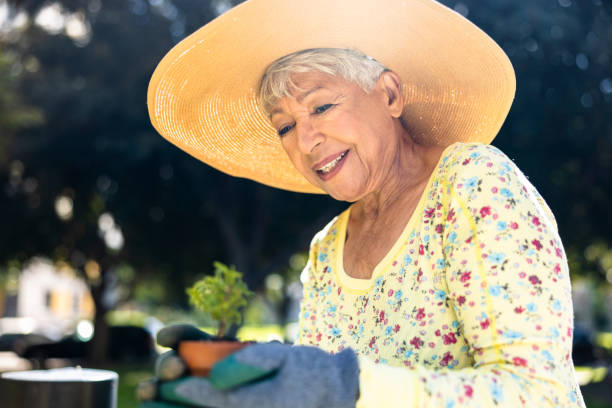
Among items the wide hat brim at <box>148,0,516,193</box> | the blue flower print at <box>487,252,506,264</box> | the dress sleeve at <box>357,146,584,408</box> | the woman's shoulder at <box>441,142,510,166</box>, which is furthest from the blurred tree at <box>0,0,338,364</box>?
the blue flower print at <box>487,252,506,264</box>

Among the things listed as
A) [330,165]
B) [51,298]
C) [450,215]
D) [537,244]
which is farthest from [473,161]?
[51,298]

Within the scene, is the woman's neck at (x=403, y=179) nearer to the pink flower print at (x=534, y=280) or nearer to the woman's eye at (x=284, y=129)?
the woman's eye at (x=284, y=129)

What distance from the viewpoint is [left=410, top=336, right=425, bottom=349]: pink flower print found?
1.71 m

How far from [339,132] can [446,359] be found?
762 millimetres

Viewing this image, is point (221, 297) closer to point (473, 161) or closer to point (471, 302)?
point (471, 302)

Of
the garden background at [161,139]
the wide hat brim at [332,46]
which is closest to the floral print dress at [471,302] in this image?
the wide hat brim at [332,46]

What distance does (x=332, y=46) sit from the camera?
218cm

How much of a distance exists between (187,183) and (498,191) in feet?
44.2

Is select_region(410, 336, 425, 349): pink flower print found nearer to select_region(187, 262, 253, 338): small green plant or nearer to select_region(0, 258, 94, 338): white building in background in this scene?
select_region(187, 262, 253, 338): small green plant

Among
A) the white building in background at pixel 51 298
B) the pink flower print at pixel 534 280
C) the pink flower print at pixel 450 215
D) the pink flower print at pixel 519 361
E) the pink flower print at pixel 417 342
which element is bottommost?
the white building in background at pixel 51 298

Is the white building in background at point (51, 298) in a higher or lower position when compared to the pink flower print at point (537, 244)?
lower

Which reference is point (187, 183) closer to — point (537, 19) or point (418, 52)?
point (537, 19)

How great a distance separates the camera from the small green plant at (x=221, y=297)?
1575mm

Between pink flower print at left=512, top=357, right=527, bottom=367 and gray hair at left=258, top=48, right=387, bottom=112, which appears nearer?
pink flower print at left=512, top=357, right=527, bottom=367
